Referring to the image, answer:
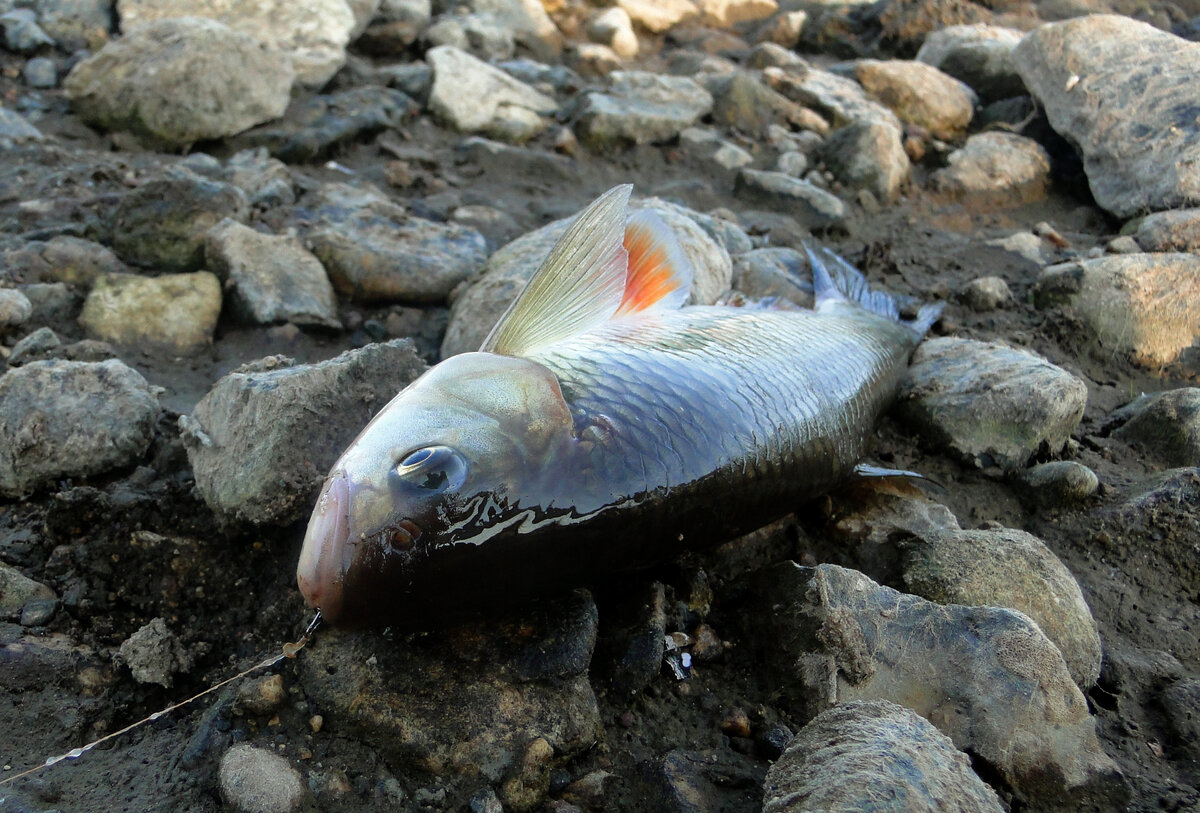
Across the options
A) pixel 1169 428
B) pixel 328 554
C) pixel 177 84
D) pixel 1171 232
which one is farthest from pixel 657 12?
pixel 328 554

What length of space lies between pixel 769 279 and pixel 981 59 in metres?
6.21

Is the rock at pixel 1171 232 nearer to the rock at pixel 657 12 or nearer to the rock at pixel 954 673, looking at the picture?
the rock at pixel 954 673

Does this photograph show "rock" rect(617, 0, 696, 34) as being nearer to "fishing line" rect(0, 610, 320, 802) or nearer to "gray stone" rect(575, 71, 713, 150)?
"gray stone" rect(575, 71, 713, 150)

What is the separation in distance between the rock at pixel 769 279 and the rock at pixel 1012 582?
2341 millimetres

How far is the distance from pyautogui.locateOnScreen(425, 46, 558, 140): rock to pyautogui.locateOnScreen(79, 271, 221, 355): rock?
12.0 ft

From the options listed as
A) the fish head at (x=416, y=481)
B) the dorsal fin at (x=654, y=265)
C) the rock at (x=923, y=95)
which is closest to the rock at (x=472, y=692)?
the fish head at (x=416, y=481)

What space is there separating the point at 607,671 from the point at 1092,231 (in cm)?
684

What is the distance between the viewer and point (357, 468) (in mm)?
2422

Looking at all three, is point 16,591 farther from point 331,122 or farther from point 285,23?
point 285,23

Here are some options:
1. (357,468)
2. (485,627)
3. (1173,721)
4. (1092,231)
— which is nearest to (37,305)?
(357,468)

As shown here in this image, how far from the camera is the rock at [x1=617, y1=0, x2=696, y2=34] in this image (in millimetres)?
11266

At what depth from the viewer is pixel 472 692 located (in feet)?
8.63

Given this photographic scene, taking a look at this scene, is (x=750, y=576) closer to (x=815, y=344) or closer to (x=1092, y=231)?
(x=815, y=344)

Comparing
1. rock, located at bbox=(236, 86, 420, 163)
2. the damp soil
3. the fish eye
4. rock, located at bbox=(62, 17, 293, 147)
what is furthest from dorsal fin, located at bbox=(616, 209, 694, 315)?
rock, located at bbox=(62, 17, 293, 147)
